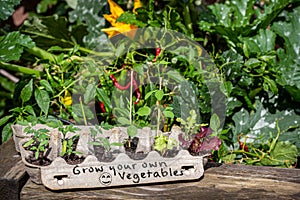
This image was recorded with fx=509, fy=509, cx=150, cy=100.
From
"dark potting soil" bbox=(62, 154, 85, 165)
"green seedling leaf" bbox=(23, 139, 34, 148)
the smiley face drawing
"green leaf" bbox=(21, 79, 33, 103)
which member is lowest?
the smiley face drawing

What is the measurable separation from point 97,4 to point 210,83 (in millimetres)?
676

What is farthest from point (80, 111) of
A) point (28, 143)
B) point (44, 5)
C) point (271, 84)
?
point (44, 5)

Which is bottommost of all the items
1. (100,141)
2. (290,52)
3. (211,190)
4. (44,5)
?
(211,190)

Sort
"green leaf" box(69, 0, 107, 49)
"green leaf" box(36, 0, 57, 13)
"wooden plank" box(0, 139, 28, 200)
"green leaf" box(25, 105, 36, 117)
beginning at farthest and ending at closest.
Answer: "green leaf" box(36, 0, 57, 13) < "green leaf" box(69, 0, 107, 49) < "green leaf" box(25, 105, 36, 117) < "wooden plank" box(0, 139, 28, 200)

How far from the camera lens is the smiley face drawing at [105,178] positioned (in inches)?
38.8

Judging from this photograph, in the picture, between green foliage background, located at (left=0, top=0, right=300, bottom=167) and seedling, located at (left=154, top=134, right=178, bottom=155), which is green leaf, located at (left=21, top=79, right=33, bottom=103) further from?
seedling, located at (left=154, top=134, right=178, bottom=155)

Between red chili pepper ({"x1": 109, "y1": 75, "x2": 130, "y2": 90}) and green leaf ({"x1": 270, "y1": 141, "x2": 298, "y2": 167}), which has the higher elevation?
red chili pepper ({"x1": 109, "y1": 75, "x2": 130, "y2": 90})

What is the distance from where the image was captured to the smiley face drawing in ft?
3.24

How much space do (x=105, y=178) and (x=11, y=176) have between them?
0.18 m

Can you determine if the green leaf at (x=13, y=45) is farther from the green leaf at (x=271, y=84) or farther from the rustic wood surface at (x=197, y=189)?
the green leaf at (x=271, y=84)

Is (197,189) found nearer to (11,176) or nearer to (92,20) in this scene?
(11,176)

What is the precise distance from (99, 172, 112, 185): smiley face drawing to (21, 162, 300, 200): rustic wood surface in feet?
0.07

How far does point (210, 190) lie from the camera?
3.29ft

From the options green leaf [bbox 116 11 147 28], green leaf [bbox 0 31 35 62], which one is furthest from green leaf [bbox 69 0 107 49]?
green leaf [bbox 0 31 35 62]
